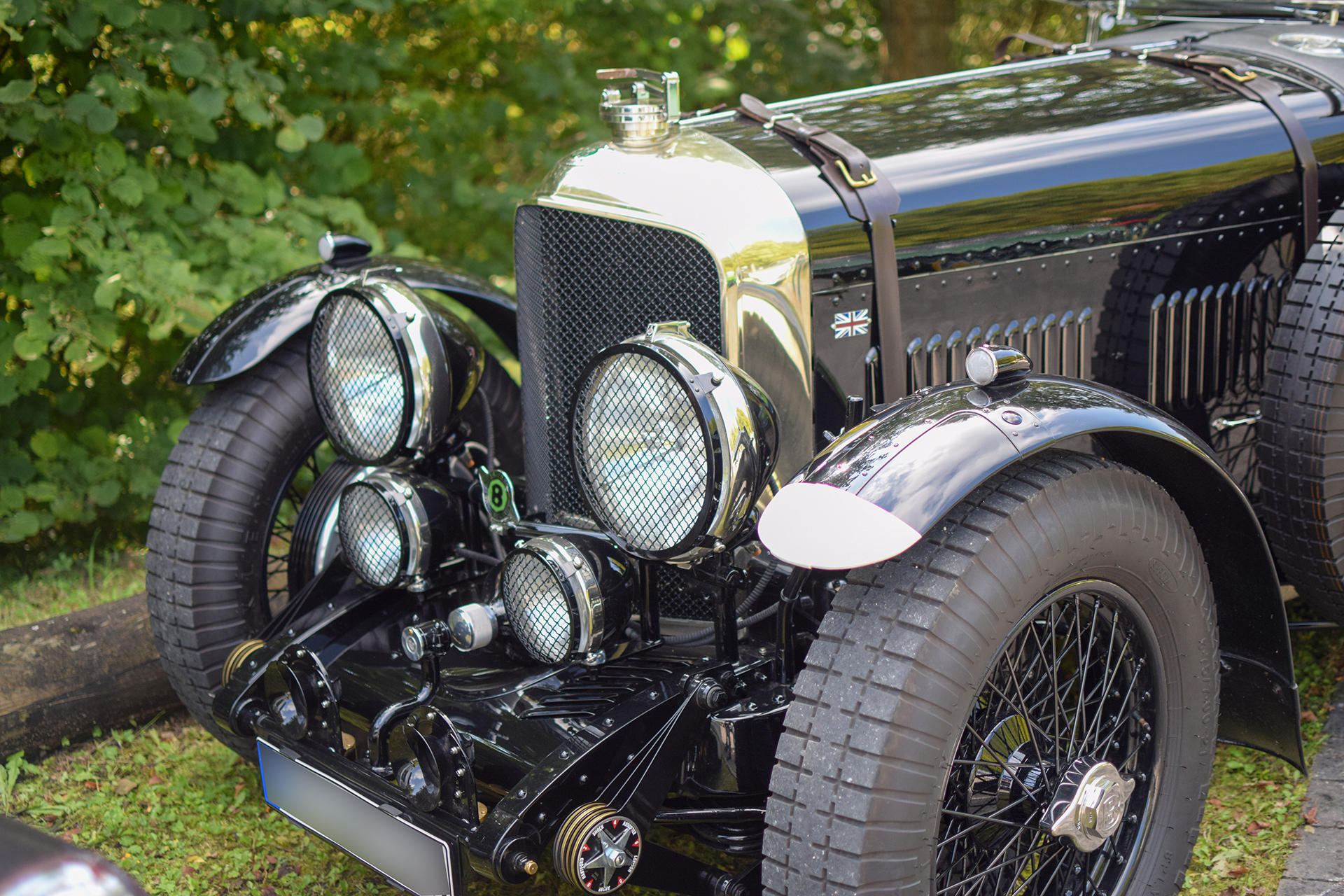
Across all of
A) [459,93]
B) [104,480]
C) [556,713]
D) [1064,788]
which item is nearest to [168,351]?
[104,480]

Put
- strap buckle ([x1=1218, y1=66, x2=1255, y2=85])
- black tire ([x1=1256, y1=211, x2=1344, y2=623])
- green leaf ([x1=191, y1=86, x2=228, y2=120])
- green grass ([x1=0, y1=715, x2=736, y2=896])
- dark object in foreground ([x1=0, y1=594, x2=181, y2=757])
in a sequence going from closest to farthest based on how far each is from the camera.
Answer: black tire ([x1=1256, y1=211, x2=1344, y2=623]) < green grass ([x1=0, y1=715, x2=736, y2=896]) < strap buckle ([x1=1218, y1=66, x2=1255, y2=85]) < dark object in foreground ([x1=0, y1=594, x2=181, y2=757]) < green leaf ([x1=191, y1=86, x2=228, y2=120])

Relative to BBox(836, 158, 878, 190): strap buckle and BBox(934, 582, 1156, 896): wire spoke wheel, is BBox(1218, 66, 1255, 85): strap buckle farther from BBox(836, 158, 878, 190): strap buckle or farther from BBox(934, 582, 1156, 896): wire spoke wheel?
BBox(934, 582, 1156, 896): wire spoke wheel

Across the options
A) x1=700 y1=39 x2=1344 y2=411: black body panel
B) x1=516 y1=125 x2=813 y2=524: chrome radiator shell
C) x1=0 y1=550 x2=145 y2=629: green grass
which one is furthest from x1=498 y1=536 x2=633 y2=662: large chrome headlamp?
x1=0 y1=550 x2=145 y2=629: green grass

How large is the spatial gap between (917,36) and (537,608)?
17.5ft

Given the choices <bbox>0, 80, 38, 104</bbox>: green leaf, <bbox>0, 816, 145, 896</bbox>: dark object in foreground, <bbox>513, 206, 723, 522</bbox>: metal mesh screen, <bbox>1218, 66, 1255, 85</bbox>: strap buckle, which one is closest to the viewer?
<bbox>0, 816, 145, 896</bbox>: dark object in foreground

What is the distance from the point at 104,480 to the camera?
13.0ft

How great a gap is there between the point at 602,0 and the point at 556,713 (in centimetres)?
434

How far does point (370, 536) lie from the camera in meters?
2.43

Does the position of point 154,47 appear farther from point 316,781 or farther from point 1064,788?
point 1064,788

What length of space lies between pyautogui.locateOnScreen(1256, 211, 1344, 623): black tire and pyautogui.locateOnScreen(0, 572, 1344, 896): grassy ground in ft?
1.54

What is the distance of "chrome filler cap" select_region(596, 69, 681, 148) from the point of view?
2.30 meters

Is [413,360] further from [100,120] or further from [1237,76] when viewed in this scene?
[1237,76]

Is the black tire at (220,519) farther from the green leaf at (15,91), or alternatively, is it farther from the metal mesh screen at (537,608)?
the green leaf at (15,91)

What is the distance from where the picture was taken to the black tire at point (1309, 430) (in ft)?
7.99
